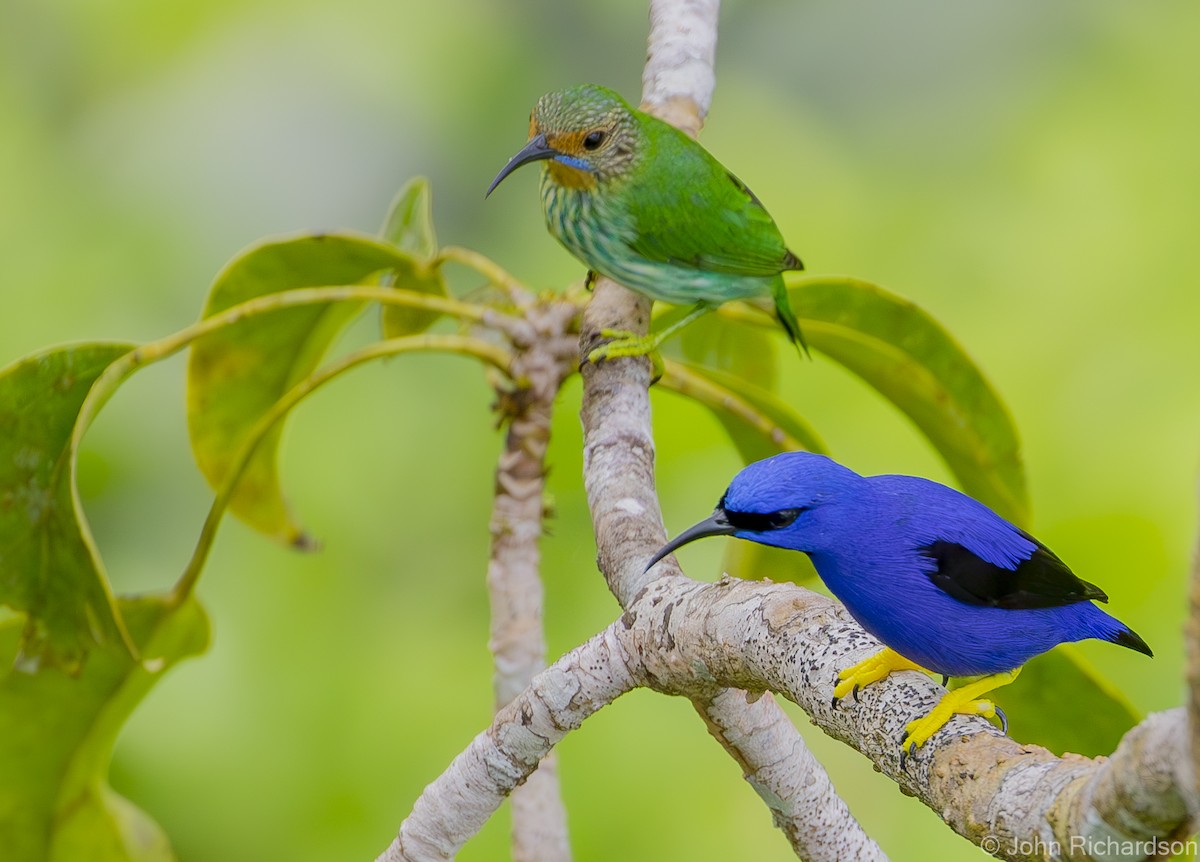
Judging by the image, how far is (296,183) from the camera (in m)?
3.08

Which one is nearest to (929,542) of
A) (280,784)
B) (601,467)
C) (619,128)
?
(601,467)

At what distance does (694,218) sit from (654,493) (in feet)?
2.21

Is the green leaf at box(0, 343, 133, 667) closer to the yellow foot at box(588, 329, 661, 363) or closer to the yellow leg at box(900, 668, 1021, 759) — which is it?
the yellow foot at box(588, 329, 661, 363)

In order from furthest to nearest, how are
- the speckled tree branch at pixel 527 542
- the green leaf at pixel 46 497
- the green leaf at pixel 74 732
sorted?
the green leaf at pixel 74 732
the speckled tree branch at pixel 527 542
the green leaf at pixel 46 497

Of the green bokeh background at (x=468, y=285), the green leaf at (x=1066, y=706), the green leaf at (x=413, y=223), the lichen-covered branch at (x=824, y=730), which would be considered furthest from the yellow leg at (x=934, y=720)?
the green bokeh background at (x=468, y=285)

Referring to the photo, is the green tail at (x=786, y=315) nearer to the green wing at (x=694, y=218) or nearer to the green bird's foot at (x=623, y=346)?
the green wing at (x=694, y=218)

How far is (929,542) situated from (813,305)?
0.72 metres

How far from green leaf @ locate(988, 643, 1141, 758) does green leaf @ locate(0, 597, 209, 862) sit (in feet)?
3.63

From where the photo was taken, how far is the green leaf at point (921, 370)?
5.61 ft

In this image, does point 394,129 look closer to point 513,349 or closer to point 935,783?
point 513,349

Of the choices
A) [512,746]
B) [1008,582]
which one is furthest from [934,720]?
[512,746]

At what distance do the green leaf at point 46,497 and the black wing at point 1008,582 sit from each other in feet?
3.07

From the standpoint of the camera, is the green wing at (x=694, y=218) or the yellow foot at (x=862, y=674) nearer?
the yellow foot at (x=862, y=674)

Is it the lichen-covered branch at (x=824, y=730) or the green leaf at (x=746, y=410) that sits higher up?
the green leaf at (x=746, y=410)
